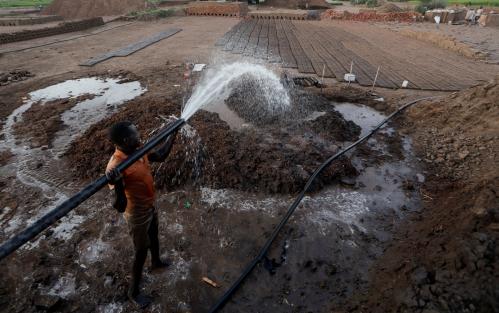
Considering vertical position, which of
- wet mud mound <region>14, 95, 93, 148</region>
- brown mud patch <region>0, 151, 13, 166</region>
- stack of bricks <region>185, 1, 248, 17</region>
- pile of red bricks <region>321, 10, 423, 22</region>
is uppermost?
stack of bricks <region>185, 1, 248, 17</region>

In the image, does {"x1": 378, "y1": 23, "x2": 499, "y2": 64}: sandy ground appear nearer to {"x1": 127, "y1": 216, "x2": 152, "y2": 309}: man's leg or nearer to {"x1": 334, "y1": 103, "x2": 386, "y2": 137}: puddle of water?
{"x1": 334, "y1": 103, "x2": 386, "y2": 137}: puddle of water

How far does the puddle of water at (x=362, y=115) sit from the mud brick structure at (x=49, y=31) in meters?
17.2

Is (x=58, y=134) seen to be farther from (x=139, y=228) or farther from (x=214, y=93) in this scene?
(x=139, y=228)

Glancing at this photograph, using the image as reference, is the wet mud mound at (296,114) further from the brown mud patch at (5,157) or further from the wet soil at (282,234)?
the brown mud patch at (5,157)

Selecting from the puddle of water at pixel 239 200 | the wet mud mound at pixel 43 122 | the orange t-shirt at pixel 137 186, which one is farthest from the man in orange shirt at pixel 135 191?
the wet mud mound at pixel 43 122

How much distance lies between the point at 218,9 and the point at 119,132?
2611 centimetres

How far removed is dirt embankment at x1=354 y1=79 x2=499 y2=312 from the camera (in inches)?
104

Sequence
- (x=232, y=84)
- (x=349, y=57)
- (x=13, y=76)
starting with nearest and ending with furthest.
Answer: (x=232, y=84)
(x=13, y=76)
(x=349, y=57)

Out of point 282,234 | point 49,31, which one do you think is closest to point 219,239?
point 282,234

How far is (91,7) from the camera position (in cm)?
2825

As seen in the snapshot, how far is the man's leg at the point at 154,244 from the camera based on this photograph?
133 inches

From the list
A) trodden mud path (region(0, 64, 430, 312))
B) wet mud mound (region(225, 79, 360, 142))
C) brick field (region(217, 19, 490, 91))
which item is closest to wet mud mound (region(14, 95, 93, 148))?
trodden mud path (region(0, 64, 430, 312))

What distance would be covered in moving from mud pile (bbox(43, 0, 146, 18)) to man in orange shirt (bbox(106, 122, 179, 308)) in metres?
29.5

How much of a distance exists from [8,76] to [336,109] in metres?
10.9
